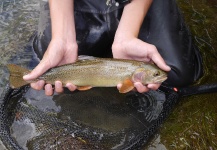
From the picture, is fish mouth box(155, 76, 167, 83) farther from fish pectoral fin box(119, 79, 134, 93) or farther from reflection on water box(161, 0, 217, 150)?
reflection on water box(161, 0, 217, 150)

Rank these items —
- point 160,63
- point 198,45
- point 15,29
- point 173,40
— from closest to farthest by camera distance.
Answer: point 160,63, point 173,40, point 198,45, point 15,29

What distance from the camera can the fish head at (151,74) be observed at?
104 inches

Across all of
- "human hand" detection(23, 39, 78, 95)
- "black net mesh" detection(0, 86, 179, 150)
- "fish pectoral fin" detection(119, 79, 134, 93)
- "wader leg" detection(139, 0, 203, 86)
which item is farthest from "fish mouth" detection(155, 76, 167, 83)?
"human hand" detection(23, 39, 78, 95)

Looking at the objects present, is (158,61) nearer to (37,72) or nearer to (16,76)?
(37,72)

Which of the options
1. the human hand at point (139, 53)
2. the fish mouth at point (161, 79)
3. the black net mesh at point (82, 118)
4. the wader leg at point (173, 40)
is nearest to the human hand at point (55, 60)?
the black net mesh at point (82, 118)

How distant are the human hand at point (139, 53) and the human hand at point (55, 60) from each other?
41 cm

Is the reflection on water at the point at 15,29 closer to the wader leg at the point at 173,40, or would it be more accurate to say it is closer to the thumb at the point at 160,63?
the wader leg at the point at 173,40

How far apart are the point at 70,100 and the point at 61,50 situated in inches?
20.2

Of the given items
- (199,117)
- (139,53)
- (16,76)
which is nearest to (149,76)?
(139,53)

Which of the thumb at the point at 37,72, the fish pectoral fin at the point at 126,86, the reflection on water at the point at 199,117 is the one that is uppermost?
the thumb at the point at 37,72

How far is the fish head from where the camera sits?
2.63 meters

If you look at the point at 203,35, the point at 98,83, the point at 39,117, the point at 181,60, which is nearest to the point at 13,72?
the point at 39,117

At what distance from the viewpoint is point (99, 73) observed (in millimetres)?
2754

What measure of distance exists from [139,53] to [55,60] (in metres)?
0.73
